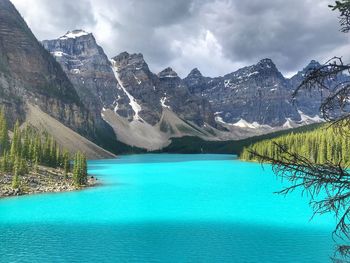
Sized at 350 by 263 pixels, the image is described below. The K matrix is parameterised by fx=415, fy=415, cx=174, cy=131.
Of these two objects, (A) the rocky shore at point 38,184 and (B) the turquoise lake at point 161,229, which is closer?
(B) the turquoise lake at point 161,229

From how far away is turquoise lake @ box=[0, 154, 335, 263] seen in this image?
32344 millimetres

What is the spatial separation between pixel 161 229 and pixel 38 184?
41.1 m

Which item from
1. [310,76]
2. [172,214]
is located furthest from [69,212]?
[310,76]

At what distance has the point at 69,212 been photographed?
51812mm

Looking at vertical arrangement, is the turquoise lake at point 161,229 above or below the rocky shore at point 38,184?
below

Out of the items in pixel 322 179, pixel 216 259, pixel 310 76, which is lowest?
pixel 216 259

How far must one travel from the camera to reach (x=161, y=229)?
138ft

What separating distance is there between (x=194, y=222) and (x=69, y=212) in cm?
1653

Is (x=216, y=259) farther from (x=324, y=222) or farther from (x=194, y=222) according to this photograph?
(x=324, y=222)

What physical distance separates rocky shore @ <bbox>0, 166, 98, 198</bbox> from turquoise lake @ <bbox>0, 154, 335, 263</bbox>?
4565 mm

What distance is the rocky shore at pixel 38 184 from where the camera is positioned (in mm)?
67000

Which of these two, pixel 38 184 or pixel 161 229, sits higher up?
pixel 38 184

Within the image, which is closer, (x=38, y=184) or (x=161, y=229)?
(x=161, y=229)

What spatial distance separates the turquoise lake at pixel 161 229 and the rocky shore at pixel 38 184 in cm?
457
